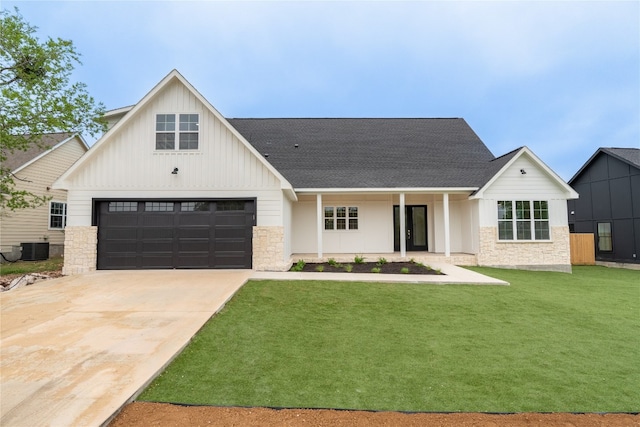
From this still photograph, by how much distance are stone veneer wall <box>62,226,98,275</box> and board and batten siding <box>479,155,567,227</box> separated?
14.4m

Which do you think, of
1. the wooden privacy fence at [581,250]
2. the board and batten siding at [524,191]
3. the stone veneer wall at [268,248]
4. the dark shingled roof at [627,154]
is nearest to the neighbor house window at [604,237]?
the wooden privacy fence at [581,250]

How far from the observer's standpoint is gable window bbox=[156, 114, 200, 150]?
11148mm

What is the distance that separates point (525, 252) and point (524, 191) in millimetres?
2486

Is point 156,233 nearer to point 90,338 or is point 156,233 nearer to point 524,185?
point 90,338

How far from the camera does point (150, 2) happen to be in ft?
49.4

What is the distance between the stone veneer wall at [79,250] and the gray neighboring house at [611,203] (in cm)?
2307

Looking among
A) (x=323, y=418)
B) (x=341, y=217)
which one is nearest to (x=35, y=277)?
(x=341, y=217)

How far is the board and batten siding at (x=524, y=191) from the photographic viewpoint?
13.3 m

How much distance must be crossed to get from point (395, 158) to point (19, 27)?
15801 mm

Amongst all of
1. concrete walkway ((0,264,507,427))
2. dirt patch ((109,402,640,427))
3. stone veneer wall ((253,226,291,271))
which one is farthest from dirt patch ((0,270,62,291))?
dirt patch ((109,402,640,427))

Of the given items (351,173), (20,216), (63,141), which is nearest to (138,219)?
(351,173)

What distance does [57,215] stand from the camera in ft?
61.9

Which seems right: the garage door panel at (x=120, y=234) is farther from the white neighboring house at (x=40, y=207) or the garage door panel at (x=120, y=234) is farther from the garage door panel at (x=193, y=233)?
the white neighboring house at (x=40, y=207)

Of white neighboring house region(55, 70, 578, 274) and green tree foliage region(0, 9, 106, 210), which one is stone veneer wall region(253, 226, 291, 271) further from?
green tree foliage region(0, 9, 106, 210)
